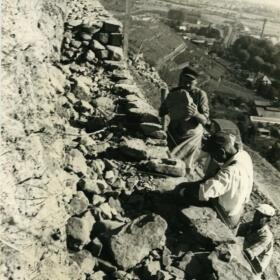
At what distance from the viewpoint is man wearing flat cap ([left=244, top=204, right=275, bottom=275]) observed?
17.0 ft

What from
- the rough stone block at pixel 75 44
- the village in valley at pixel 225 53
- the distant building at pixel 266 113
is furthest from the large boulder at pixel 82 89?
the distant building at pixel 266 113

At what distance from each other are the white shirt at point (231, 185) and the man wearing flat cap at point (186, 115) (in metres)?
1.54

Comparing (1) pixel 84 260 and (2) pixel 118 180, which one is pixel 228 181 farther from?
(1) pixel 84 260

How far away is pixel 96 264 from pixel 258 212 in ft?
6.78

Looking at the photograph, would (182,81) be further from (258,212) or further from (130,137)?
(258,212)

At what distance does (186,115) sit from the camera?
22.9 ft

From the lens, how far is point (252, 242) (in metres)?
5.29

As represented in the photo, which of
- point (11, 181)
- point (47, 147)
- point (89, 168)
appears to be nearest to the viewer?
point (11, 181)

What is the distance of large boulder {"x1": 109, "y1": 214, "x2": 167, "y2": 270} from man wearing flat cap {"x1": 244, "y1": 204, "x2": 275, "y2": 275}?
3.59 ft

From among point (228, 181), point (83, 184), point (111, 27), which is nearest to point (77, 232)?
point (83, 184)

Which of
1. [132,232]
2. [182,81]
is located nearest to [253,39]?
[182,81]

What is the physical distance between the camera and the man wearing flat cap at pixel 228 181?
529cm

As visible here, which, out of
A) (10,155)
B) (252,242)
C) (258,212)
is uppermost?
(10,155)

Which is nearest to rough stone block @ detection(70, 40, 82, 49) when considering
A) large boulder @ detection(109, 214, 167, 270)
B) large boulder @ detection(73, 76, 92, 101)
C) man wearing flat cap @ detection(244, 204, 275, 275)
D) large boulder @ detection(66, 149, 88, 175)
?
large boulder @ detection(73, 76, 92, 101)
